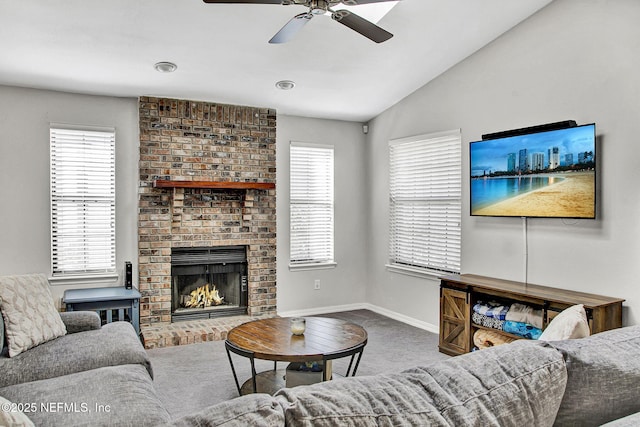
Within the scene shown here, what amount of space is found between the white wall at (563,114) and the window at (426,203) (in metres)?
0.17

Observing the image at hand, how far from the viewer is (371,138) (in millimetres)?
6098

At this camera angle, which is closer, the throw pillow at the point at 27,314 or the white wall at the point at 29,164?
the throw pillow at the point at 27,314

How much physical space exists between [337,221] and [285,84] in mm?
1969

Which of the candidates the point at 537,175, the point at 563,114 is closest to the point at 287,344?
the point at 537,175

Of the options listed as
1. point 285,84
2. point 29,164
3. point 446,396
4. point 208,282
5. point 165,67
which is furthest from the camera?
point 208,282

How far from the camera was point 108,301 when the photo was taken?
14.1 feet

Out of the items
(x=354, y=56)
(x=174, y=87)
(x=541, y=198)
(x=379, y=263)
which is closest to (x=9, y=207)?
(x=174, y=87)

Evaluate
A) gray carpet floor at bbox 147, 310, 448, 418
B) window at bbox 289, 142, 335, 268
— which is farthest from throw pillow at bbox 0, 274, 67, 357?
window at bbox 289, 142, 335, 268

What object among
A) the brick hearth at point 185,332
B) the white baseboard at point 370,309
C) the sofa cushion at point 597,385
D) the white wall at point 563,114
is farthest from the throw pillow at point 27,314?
the white wall at point 563,114

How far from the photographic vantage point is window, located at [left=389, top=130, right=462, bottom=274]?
4.86 m

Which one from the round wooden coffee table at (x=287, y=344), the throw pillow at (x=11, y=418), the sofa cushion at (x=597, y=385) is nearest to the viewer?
the throw pillow at (x=11, y=418)

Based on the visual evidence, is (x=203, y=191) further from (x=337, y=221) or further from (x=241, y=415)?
(x=241, y=415)

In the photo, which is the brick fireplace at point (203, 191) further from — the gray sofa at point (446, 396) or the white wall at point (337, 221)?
the gray sofa at point (446, 396)

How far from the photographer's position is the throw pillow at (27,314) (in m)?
2.74
